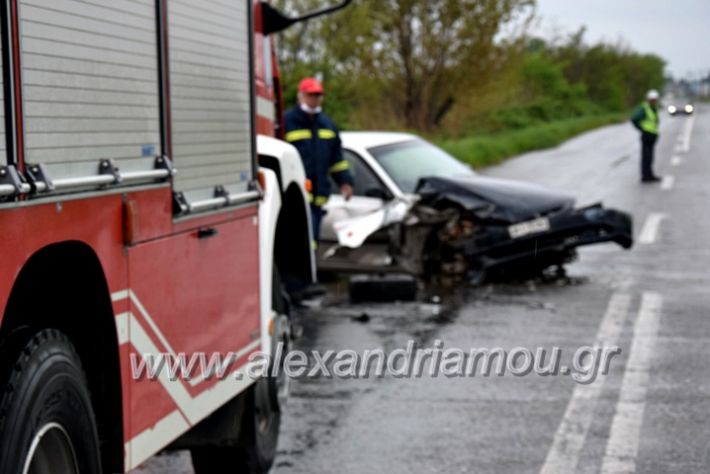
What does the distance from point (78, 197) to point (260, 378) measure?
2372 millimetres


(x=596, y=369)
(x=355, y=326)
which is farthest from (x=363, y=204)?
(x=596, y=369)

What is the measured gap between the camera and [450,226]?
12.9 meters

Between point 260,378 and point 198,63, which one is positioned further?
point 260,378

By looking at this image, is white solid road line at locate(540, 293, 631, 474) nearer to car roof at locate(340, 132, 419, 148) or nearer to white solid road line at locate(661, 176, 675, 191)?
car roof at locate(340, 132, 419, 148)

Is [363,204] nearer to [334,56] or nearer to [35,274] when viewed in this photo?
[35,274]

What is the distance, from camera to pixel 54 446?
12.6 ft

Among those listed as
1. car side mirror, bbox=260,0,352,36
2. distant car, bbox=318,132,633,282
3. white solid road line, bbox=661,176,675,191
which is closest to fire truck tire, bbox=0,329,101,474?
car side mirror, bbox=260,0,352,36

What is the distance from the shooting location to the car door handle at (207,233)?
5.08m

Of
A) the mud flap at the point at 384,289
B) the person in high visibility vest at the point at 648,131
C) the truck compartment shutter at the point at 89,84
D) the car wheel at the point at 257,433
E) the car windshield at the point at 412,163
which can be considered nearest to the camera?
the truck compartment shutter at the point at 89,84

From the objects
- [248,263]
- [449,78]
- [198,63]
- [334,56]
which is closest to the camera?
[198,63]

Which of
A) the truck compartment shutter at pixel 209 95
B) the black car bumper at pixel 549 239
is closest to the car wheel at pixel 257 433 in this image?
the truck compartment shutter at pixel 209 95

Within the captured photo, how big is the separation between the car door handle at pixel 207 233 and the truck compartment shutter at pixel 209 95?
0.39 ft

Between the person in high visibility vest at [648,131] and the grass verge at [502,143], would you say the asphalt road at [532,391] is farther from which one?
the grass verge at [502,143]

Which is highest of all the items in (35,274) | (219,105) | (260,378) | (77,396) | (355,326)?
(219,105)
